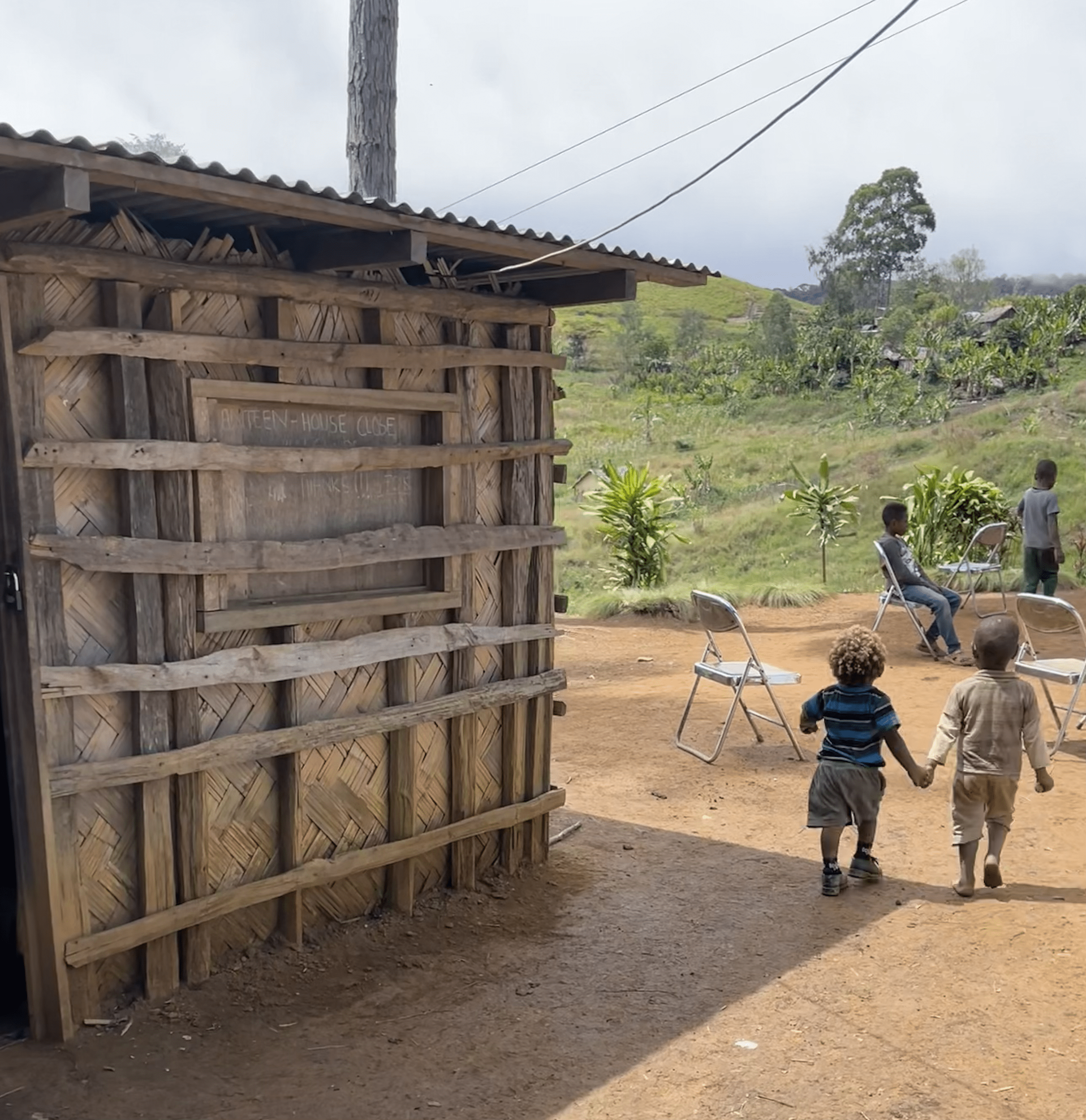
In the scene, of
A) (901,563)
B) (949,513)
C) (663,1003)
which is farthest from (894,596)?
(663,1003)

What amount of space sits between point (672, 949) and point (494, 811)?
1067mm

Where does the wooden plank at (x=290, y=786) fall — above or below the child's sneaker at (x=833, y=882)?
above

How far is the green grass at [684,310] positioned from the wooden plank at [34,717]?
61.2 meters

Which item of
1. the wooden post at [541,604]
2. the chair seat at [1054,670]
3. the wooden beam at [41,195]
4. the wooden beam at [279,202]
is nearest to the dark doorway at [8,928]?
the wooden beam at [41,195]

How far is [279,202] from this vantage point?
3.82 m

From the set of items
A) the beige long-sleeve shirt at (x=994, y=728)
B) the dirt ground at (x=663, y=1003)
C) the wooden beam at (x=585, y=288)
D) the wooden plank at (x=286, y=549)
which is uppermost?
the wooden beam at (x=585, y=288)

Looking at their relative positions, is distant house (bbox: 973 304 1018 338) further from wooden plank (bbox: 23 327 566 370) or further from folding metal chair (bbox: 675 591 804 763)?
wooden plank (bbox: 23 327 566 370)

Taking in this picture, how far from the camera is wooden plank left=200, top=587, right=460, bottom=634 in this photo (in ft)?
14.0

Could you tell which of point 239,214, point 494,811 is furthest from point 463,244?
point 494,811

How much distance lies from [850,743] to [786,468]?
22.9 m

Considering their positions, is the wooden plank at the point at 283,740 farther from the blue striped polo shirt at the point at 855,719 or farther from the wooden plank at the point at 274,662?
the blue striped polo shirt at the point at 855,719

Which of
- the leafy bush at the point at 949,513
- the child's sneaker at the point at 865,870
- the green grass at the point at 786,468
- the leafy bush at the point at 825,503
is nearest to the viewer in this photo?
the child's sneaker at the point at 865,870

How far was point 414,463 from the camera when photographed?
4.91m

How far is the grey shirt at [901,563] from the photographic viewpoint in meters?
9.89
